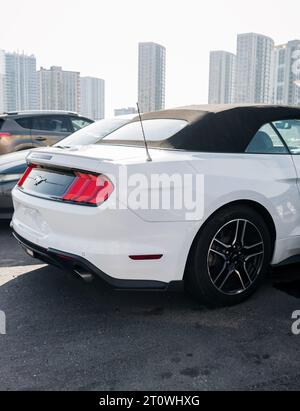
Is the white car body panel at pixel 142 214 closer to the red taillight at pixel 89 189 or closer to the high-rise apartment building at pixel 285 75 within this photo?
the red taillight at pixel 89 189

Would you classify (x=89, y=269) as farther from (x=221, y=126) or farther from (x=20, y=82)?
(x=20, y=82)

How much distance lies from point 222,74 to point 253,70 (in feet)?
16.3

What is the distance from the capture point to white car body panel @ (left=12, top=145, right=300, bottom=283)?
2979 millimetres

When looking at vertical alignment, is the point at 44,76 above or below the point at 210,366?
above

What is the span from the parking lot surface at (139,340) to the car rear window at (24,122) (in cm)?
692

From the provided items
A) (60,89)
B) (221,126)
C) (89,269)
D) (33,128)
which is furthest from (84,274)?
(60,89)

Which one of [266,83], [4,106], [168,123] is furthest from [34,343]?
[266,83]

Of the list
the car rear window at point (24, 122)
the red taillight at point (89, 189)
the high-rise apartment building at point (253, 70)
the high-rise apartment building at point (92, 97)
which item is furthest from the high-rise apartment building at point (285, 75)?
the red taillight at point (89, 189)

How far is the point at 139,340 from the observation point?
297cm

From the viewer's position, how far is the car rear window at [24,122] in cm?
1029

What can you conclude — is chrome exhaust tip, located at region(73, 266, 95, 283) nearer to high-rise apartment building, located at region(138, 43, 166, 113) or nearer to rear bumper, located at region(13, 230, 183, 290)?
rear bumper, located at region(13, 230, 183, 290)

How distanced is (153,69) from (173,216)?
43.5ft

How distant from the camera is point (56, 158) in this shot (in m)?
3.36

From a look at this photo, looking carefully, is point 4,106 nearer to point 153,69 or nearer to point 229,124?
point 153,69
